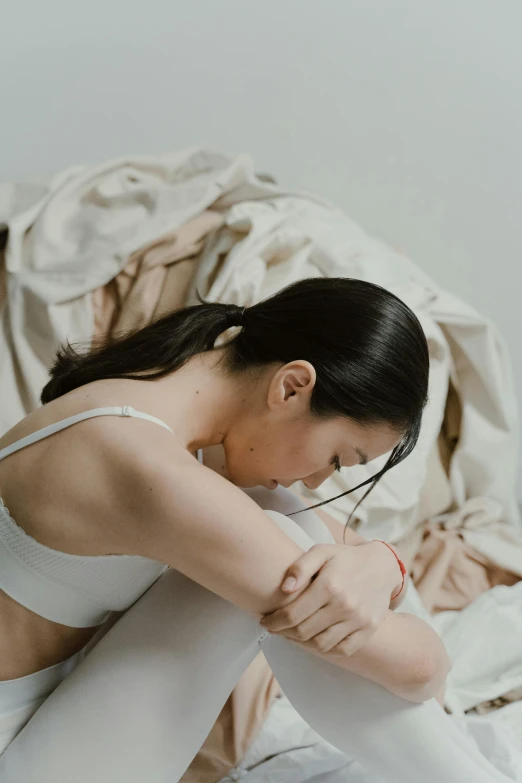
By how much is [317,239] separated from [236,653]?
3.10 ft

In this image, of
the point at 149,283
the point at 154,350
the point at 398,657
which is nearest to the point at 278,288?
the point at 149,283

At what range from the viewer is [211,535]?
74 cm

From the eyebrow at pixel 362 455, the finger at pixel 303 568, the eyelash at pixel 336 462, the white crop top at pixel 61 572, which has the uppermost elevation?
the eyebrow at pixel 362 455

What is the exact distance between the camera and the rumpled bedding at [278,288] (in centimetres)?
146

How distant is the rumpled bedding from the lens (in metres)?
1.46

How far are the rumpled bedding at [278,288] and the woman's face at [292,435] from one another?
471mm

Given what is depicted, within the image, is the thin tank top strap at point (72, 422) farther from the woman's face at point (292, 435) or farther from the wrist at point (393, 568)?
the wrist at point (393, 568)

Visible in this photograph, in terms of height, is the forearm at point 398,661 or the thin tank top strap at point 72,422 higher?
the thin tank top strap at point 72,422

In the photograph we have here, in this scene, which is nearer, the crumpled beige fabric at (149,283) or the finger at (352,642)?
the finger at (352,642)

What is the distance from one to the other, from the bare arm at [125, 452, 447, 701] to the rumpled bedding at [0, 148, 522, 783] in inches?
21.3

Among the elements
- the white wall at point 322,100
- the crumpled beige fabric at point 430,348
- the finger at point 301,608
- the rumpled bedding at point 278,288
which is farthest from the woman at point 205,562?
the white wall at point 322,100

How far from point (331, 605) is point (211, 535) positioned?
0.14 metres

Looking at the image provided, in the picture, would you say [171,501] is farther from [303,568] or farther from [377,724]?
[377,724]

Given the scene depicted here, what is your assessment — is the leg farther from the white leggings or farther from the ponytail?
the ponytail
